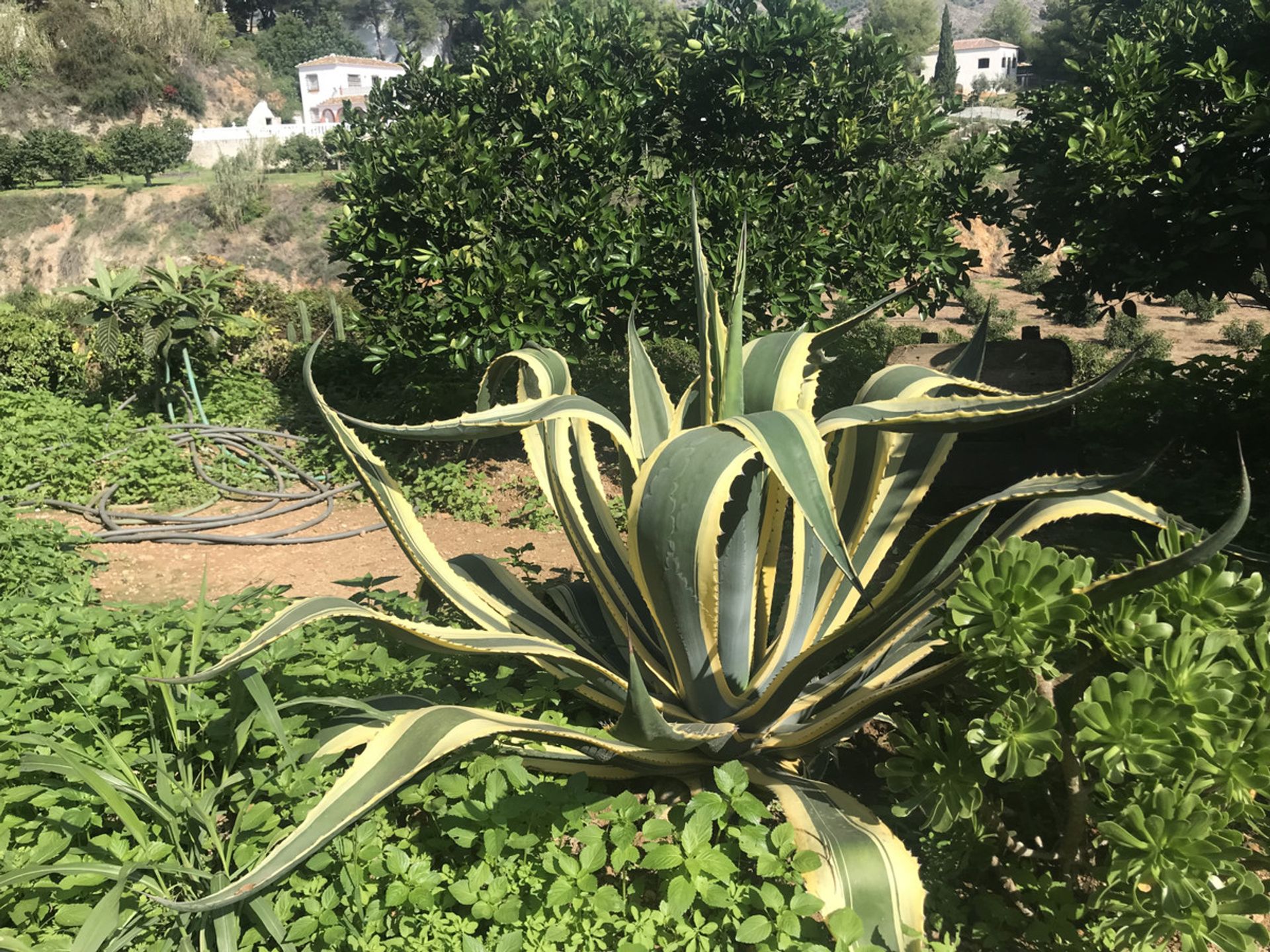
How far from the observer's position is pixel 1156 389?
4367 mm

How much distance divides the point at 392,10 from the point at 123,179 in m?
46.6

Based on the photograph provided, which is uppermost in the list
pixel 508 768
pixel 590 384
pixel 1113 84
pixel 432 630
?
pixel 1113 84

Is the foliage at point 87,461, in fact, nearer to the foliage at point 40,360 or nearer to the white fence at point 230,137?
the foliage at point 40,360

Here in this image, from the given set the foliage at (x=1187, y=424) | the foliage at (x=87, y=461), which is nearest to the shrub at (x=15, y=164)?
the foliage at (x=87, y=461)

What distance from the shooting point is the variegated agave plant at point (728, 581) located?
1.56 meters

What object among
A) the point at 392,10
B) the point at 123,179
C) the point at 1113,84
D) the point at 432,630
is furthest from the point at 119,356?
the point at 392,10

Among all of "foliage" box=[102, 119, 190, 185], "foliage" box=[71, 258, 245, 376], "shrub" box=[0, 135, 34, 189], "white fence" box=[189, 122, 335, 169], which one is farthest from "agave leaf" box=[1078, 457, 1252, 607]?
"white fence" box=[189, 122, 335, 169]

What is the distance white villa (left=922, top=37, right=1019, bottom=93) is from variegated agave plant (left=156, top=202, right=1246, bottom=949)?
208 feet

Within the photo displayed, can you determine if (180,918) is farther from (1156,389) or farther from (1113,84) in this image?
(1113,84)

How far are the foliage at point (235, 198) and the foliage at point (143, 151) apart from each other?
4791mm

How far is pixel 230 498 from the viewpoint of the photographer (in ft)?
17.8

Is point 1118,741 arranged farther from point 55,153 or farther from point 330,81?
point 330,81

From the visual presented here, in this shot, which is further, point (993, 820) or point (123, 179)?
point (123, 179)

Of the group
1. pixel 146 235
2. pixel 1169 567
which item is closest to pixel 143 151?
A: pixel 146 235
